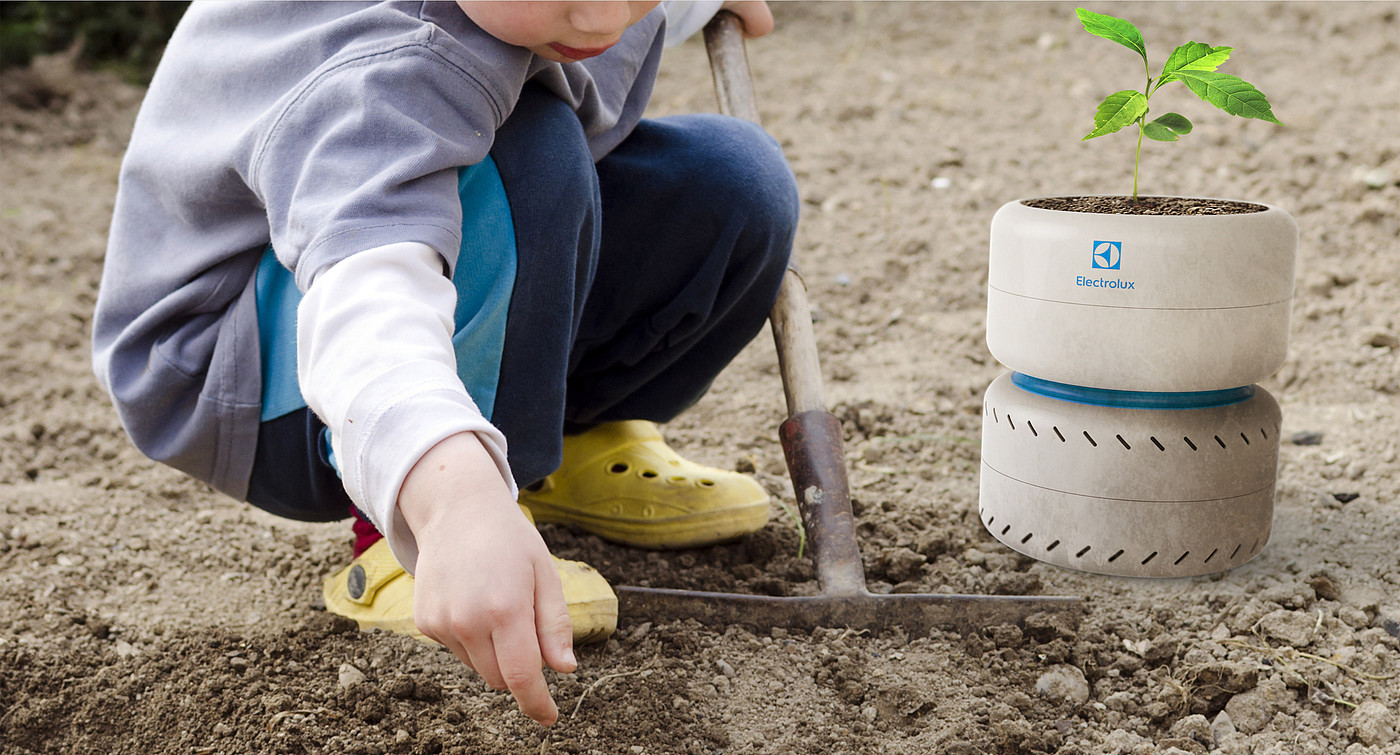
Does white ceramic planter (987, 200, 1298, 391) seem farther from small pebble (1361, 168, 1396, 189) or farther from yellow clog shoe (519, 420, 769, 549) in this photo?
small pebble (1361, 168, 1396, 189)

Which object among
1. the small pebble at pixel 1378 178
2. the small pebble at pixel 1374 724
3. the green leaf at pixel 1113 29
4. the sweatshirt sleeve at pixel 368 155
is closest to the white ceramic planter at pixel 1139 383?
the green leaf at pixel 1113 29

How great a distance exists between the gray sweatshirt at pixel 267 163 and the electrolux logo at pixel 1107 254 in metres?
0.62

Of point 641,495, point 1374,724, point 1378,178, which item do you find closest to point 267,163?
point 641,495

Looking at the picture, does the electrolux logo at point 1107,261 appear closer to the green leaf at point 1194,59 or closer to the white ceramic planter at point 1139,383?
the white ceramic planter at point 1139,383

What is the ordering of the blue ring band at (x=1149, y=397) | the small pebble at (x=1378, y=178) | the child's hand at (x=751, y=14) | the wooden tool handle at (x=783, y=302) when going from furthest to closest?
the small pebble at (x=1378, y=178) → the child's hand at (x=751, y=14) → the wooden tool handle at (x=783, y=302) → the blue ring band at (x=1149, y=397)

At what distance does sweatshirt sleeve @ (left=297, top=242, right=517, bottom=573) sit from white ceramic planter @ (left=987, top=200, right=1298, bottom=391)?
805 millimetres

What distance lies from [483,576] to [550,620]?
0.06 m

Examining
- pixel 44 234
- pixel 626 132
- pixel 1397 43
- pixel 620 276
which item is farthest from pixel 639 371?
pixel 1397 43

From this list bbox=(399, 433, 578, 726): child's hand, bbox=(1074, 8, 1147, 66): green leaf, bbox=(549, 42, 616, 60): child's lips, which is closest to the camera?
bbox=(399, 433, 578, 726): child's hand

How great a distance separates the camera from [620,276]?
62.7 inches

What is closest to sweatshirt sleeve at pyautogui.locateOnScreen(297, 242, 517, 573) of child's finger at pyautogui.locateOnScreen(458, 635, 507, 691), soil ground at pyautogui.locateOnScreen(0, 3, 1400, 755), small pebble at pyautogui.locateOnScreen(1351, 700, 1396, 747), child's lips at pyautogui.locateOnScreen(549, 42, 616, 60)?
child's finger at pyautogui.locateOnScreen(458, 635, 507, 691)

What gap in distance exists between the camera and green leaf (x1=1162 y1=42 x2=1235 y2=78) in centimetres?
135

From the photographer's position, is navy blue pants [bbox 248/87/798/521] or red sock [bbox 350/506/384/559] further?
red sock [bbox 350/506/384/559]

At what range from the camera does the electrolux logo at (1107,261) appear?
4.51ft
